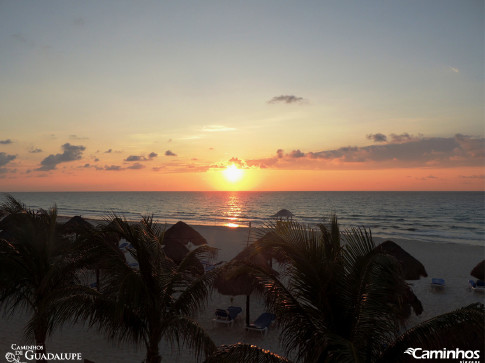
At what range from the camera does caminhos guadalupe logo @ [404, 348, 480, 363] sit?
3852 mm

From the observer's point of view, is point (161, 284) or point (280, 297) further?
point (161, 284)

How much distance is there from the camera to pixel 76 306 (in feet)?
16.3

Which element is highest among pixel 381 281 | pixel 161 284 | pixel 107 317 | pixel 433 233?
pixel 381 281

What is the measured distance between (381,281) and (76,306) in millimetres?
4259

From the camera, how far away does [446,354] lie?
3908mm

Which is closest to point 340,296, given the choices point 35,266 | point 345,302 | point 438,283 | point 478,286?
point 345,302

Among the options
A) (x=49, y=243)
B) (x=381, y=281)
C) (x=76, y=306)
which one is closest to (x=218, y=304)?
(x=49, y=243)

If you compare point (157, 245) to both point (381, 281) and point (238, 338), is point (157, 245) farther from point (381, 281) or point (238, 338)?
point (238, 338)

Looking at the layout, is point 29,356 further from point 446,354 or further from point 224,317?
point 446,354

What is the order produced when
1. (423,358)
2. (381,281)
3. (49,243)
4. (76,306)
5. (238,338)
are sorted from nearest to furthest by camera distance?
(423,358) → (381,281) → (76,306) → (49,243) → (238,338)

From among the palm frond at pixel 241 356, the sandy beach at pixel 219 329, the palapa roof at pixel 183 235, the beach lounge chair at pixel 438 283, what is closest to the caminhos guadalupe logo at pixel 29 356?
→ the sandy beach at pixel 219 329

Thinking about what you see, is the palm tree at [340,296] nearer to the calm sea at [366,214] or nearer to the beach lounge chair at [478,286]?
the calm sea at [366,214]

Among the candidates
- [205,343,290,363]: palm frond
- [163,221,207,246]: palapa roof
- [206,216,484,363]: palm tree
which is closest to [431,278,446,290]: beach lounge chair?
[163,221,207,246]: palapa roof

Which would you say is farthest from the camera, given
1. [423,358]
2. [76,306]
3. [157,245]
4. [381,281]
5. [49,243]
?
[49,243]
